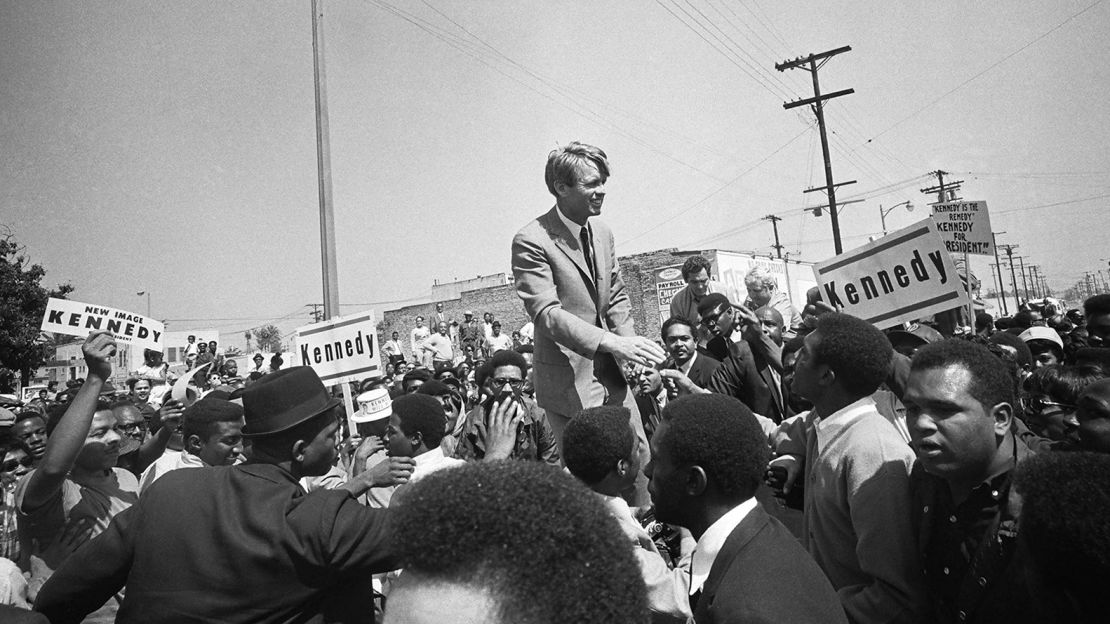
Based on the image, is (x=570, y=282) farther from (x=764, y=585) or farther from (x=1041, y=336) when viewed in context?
(x=1041, y=336)

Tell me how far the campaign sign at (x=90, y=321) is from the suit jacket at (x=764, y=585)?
→ 890cm

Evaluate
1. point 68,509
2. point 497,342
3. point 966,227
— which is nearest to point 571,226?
point 68,509

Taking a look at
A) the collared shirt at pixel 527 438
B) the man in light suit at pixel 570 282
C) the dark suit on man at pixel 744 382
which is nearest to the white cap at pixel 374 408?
the collared shirt at pixel 527 438

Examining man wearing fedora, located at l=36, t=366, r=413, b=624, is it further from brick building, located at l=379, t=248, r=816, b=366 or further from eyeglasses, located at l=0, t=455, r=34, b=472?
brick building, located at l=379, t=248, r=816, b=366

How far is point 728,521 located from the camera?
2.12 meters

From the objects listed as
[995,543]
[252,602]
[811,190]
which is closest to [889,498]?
[995,543]

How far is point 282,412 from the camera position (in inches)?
110

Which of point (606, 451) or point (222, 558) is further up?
point (606, 451)

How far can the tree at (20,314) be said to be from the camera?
25953 mm

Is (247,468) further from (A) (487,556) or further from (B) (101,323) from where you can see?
(B) (101,323)

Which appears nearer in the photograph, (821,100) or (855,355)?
(855,355)

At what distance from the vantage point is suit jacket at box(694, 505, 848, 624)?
5.68 feet

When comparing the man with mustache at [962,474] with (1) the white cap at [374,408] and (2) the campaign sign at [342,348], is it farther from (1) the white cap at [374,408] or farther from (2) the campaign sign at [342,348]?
(2) the campaign sign at [342,348]

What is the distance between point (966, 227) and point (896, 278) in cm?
494
